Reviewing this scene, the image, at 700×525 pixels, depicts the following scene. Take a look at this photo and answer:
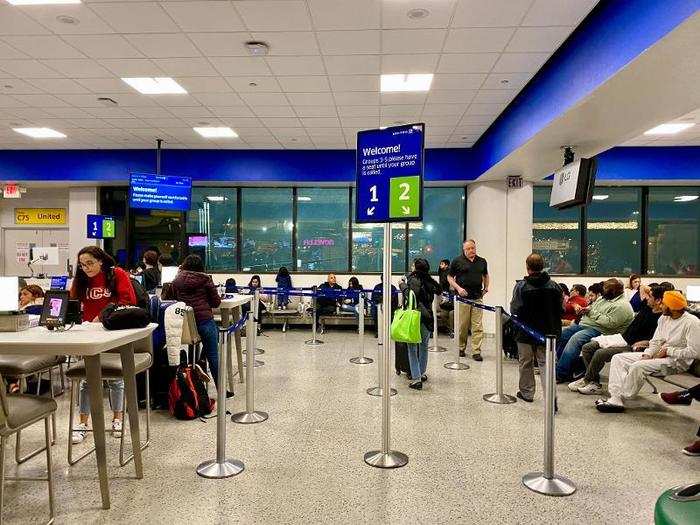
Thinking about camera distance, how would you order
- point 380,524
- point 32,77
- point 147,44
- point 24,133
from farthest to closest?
point 24,133 < point 32,77 < point 147,44 < point 380,524

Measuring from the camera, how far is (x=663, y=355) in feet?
14.3

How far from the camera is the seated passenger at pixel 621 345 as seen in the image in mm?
4857

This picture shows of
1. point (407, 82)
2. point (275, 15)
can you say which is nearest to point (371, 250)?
point (407, 82)

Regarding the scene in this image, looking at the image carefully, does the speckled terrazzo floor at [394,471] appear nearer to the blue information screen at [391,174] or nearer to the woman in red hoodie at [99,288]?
the woman in red hoodie at [99,288]

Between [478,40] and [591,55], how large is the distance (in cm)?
102

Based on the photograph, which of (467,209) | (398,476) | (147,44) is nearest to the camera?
(398,476)

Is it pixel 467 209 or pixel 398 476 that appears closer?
pixel 398 476

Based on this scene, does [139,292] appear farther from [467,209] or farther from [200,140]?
[467,209]

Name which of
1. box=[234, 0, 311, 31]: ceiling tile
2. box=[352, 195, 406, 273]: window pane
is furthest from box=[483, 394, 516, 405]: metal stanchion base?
box=[352, 195, 406, 273]: window pane

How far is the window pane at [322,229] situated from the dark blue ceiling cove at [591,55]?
4674mm

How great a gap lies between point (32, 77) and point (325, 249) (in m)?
6.25

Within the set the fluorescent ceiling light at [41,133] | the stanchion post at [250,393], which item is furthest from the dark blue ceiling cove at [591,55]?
the fluorescent ceiling light at [41,133]

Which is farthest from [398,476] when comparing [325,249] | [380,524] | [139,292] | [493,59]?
[325,249]

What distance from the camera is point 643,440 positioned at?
151 inches
